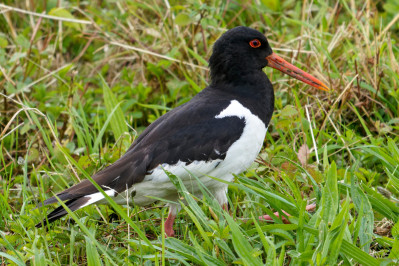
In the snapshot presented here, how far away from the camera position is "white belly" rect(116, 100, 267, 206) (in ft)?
13.3

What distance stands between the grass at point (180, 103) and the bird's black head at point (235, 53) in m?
0.53

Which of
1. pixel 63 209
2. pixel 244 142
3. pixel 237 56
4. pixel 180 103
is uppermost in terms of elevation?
pixel 237 56

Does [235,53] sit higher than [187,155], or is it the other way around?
[235,53]

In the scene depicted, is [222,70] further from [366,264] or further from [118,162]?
[366,264]

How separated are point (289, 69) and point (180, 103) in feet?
4.42

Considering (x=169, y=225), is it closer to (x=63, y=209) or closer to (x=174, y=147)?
(x=174, y=147)

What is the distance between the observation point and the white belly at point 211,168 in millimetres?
4047

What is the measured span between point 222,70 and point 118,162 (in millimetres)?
1040

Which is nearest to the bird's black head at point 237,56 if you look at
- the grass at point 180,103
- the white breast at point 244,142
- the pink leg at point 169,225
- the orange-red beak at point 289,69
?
the orange-red beak at point 289,69

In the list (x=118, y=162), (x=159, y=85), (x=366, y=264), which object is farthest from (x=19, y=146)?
(x=366, y=264)

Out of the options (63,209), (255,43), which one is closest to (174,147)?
(63,209)

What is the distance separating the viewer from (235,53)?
4.54 metres

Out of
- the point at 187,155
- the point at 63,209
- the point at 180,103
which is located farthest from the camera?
the point at 180,103

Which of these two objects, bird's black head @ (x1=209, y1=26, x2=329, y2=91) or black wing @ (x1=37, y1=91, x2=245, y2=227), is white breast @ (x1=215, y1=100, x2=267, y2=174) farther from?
bird's black head @ (x1=209, y1=26, x2=329, y2=91)
